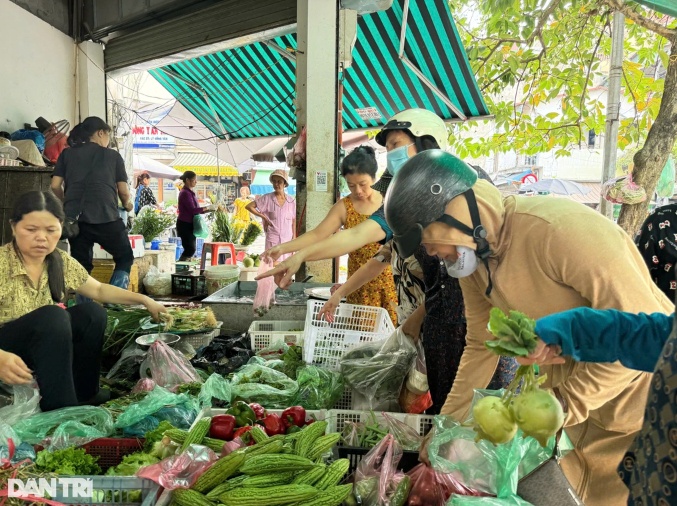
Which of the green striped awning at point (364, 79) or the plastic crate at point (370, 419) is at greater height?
the green striped awning at point (364, 79)

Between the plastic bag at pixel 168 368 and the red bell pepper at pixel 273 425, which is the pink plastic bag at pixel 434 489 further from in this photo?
the plastic bag at pixel 168 368

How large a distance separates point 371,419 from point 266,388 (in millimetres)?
825

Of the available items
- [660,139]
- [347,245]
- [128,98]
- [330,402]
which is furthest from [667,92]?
[128,98]

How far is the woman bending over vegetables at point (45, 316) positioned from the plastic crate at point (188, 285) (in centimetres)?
293

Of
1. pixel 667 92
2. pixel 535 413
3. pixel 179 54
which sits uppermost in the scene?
pixel 179 54

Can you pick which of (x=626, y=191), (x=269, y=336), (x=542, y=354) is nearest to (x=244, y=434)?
(x=542, y=354)

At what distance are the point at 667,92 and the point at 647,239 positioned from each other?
2742 millimetres

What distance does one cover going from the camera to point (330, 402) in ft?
9.63

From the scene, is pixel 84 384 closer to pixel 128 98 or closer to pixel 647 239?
pixel 647 239

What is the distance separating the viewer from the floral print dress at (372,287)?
399 centimetres

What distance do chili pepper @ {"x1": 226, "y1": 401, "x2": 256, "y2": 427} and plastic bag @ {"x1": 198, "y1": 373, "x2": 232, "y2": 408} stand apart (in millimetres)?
419

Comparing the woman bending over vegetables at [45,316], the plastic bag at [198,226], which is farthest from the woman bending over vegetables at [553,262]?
the plastic bag at [198,226]

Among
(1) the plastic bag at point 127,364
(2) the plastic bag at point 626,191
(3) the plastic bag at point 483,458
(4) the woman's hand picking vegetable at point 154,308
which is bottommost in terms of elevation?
(1) the plastic bag at point 127,364

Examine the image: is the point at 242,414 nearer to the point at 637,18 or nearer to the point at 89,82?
the point at 637,18
